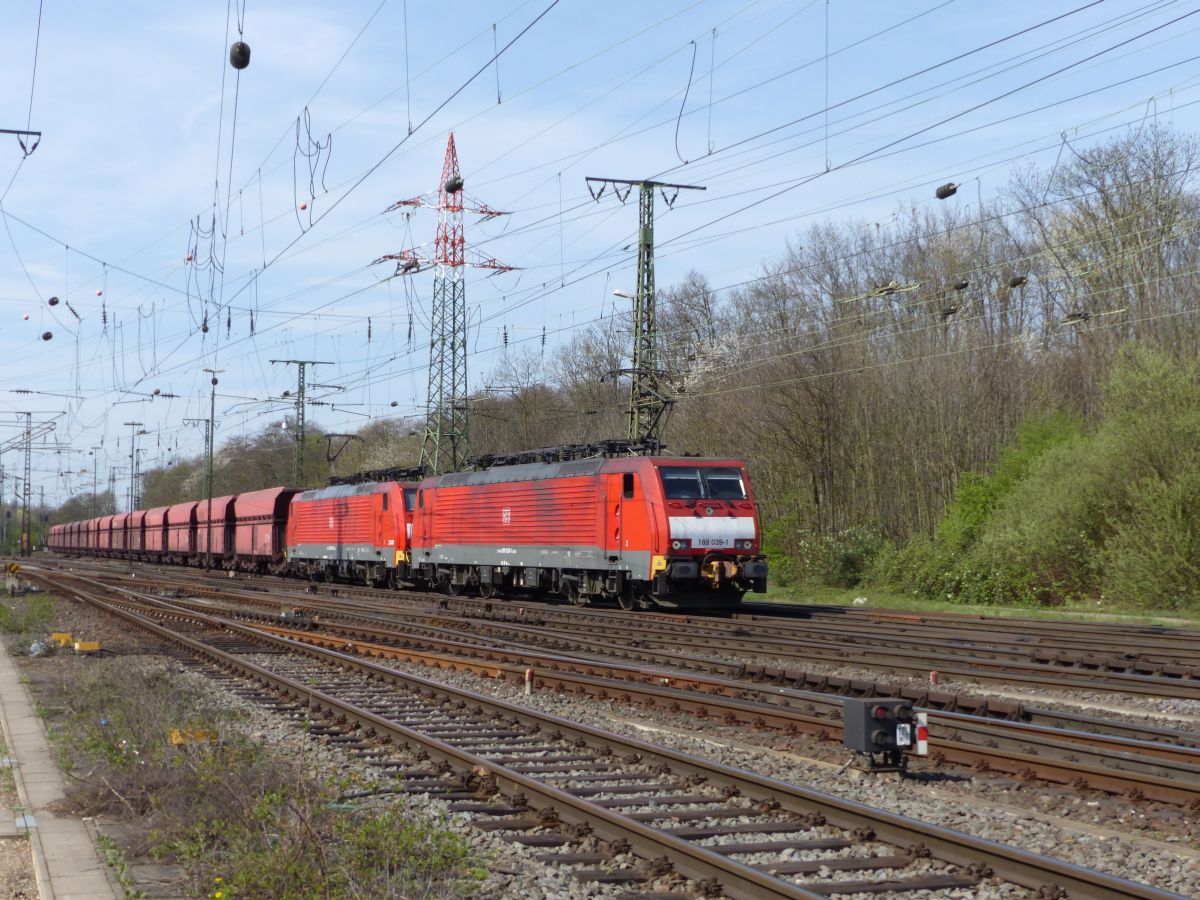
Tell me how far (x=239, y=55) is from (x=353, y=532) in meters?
27.2

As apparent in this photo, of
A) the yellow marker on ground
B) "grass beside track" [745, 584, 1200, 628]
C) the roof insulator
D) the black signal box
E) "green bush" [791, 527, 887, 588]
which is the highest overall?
the roof insulator

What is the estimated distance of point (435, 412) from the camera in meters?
41.8

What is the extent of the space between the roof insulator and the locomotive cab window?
1238cm

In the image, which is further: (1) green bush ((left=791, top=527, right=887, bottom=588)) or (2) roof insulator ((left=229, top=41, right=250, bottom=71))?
(1) green bush ((left=791, top=527, right=887, bottom=588))

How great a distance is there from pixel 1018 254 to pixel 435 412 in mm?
19729

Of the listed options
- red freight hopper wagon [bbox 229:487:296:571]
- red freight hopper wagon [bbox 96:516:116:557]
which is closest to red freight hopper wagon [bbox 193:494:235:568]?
red freight hopper wagon [bbox 229:487:296:571]

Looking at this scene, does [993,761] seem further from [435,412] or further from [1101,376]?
[435,412]

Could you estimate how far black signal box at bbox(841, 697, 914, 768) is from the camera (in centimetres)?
934

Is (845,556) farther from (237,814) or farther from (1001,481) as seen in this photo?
(237,814)

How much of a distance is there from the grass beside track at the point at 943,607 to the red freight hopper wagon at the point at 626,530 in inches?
204

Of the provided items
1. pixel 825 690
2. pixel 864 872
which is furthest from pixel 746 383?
pixel 864 872

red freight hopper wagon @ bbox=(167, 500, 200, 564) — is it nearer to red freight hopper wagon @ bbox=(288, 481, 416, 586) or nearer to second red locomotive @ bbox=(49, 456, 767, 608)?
red freight hopper wagon @ bbox=(288, 481, 416, 586)

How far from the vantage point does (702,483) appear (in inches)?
976

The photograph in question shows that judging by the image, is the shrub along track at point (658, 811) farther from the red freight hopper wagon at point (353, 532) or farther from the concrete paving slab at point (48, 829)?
the red freight hopper wagon at point (353, 532)
